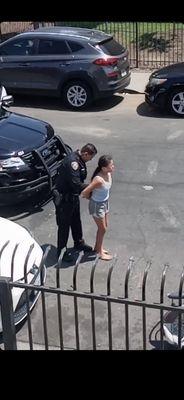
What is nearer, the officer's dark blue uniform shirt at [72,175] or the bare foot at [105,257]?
the officer's dark blue uniform shirt at [72,175]

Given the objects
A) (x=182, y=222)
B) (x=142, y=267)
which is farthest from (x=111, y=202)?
(x=142, y=267)

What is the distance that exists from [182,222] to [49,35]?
7127 millimetres

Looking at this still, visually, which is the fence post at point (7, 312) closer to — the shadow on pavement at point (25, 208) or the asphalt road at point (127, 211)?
the asphalt road at point (127, 211)

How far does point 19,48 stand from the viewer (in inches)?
605

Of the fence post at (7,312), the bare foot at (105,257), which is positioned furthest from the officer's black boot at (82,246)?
the fence post at (7,312)

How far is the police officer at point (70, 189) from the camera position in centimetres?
795

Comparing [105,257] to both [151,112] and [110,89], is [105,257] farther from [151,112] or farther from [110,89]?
[110,89]

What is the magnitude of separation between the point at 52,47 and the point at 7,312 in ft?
38.0

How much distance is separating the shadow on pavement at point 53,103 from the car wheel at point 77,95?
0.16m

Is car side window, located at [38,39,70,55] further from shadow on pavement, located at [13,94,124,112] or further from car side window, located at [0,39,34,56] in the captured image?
shadow on pavement, located at [13,94,124,112]

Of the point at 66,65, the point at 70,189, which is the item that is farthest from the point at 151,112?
the point at 70,189
